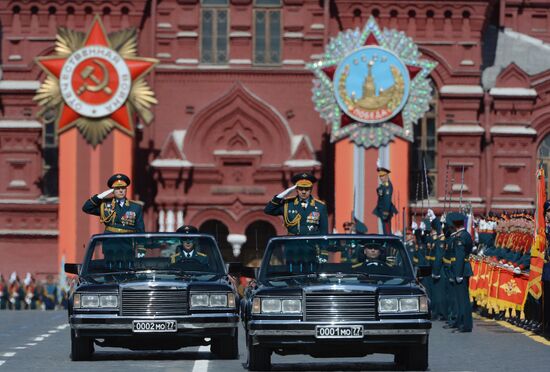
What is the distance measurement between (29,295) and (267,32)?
10.1m

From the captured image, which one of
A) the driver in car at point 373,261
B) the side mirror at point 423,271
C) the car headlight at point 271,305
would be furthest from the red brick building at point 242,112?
the car headlight at point 271,305

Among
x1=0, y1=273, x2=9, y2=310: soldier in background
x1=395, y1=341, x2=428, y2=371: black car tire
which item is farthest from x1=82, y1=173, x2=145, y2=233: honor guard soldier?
x1=0, y1=273, x2=9, y2=310: soldier in background

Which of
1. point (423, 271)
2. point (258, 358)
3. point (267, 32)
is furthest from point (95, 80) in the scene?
point (258, 358)

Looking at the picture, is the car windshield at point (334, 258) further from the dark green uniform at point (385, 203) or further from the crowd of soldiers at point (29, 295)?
the crowd of soldiers at point (29, 295)

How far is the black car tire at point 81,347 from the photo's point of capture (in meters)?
19.2

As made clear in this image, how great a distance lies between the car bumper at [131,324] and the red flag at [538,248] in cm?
679

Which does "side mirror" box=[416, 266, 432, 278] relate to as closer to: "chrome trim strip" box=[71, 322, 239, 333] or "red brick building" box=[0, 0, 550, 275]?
"chrome trim strip" box=[71, 322, 239, 333]

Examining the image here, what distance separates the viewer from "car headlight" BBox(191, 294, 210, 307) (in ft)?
61.8

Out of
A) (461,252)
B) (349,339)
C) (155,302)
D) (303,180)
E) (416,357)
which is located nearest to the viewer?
(349,339)

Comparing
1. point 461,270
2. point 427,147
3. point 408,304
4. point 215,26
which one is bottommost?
point 461,270

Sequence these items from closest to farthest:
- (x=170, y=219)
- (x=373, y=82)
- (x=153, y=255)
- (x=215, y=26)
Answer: (x=153, y=255) → (x=373, y=82) → (x=170, y=219) → (x=215, y=26)

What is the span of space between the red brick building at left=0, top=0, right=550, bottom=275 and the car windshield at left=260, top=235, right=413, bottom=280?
30302 millimetres

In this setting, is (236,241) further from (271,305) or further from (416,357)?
(271,305)

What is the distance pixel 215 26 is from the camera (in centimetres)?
4962
